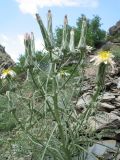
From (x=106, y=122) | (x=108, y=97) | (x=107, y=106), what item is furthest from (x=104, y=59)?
(x=108, y=97)

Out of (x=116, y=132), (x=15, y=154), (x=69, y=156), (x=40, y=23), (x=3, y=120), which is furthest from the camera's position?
(x=3, y=120)

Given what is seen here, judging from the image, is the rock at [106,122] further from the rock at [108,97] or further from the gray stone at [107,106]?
the rock at [108,97]

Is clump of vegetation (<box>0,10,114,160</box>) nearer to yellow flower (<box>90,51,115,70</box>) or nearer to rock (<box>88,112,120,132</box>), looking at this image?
yellow flower (<box>90,51,115,70</box>)

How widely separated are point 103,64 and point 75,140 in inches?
38.4

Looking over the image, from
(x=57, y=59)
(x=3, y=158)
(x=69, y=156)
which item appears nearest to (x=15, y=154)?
(x=3, y=158)

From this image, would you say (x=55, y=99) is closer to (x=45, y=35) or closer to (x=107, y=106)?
(x=45, y=35)

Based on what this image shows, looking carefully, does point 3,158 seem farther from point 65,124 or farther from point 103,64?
point 103,64

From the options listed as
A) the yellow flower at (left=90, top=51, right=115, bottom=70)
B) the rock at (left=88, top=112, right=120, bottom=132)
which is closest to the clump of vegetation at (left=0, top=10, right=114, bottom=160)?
the yellow flower at (left=90, top=51, right=115, bottom=70)

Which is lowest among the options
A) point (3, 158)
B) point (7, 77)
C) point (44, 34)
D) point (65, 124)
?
point (3, 158)

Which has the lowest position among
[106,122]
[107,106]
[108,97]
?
[106,122]

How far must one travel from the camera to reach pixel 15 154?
19.0 ft

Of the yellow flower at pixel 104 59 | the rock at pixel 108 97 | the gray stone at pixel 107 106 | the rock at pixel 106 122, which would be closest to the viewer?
the yellow flower at pixel 104 59

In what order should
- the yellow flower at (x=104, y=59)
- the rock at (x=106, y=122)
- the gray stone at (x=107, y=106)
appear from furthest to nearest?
the gray stone at (x=107, y=106) → the rock at (x=106, y=122) → the yellow flower at (x=104, y=59)

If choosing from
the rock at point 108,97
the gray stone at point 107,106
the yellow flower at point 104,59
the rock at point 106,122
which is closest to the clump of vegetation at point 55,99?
the yellow flower at point 104,59
